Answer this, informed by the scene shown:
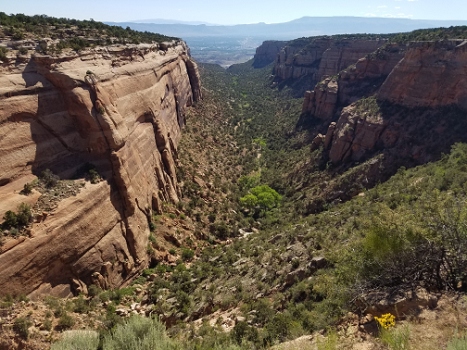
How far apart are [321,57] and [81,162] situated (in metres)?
101

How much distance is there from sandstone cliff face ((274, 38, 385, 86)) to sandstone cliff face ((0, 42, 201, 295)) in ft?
233

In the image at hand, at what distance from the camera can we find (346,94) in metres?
69.6

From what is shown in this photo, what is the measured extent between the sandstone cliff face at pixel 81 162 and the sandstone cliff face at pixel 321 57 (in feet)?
233

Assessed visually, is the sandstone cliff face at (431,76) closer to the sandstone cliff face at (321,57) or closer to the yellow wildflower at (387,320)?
the sandstone cliff face at (321,57)

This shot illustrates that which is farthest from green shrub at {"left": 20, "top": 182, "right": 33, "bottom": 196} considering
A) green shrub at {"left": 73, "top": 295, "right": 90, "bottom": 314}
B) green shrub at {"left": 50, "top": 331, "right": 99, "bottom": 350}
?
green shrub at {"left": 50, "top": 331, "right": 99, "bottom": 350}

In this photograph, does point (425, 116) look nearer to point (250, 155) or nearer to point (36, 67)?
point (250, 155)

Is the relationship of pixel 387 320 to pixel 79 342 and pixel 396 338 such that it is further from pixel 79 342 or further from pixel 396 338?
pixel 79 342

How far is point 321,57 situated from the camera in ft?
371

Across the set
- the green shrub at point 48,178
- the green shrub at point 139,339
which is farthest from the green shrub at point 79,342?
the green shrub at point 48,178

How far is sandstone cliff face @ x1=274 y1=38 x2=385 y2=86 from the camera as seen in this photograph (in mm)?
92438

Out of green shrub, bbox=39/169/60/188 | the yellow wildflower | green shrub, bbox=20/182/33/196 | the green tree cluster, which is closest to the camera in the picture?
the yellow wildflower

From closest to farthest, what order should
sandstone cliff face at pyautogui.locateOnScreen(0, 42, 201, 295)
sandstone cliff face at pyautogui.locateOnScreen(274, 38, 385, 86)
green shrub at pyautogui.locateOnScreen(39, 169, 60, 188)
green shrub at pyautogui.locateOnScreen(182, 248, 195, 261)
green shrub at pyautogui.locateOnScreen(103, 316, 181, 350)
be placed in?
1. green shrub at pyautogui.locateOnScreen(103, 316, 181, 350)
2. sandstone cliff face at pyautogui.locateOnScreen(0, 42, 201, 295)
3. green shrub at pyautogui.locateOnScreen(39, 169, 60, 188)
4. green shrub at pyautogui.locateOnScreen(182, 248, 195, 261)
5. sandstone cliff face at pyautogui.locateOnScreen(274, 38, 385, 86)

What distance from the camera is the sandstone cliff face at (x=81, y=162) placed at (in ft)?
75.9

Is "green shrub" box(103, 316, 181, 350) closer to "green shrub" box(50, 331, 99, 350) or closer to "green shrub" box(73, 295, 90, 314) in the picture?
"green shrub" box(50, 331, 99, 350)
